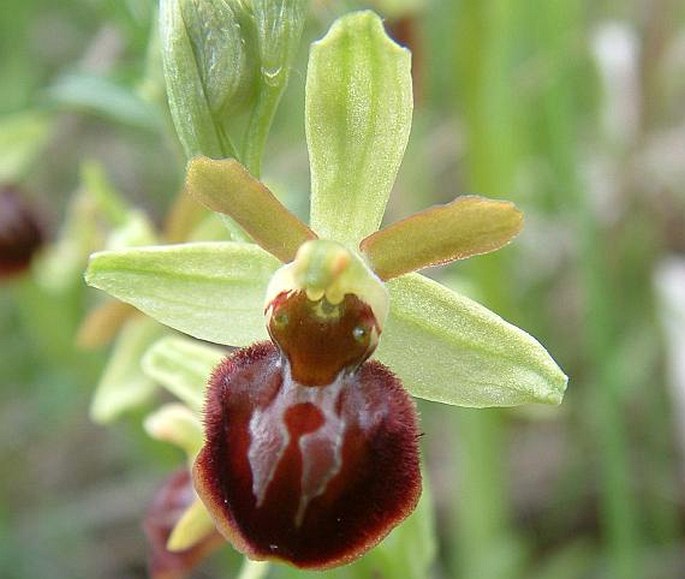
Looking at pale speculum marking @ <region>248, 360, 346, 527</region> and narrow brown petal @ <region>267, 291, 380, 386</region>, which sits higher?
narrow brown petal @ <region>267, 291, 380, 386</region>

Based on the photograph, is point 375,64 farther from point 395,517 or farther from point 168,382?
point 168,382

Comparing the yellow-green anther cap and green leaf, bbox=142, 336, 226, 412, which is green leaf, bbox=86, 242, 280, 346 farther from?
green leaf, bbox=142, 336, 226, 412

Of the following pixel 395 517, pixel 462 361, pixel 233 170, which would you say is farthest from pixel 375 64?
pixel 395 517

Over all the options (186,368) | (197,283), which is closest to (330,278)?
(197,283)

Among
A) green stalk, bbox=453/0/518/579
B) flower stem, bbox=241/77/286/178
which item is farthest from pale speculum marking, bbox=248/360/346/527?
green stalk, bbox=453/0/518/579

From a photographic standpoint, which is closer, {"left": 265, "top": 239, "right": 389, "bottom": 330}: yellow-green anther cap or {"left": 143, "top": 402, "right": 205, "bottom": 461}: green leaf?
{"left": 265, "top": 239, "right": 389, "bottom": 330}: yellow-green anther cap

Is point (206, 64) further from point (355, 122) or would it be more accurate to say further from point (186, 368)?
point (186, 368)

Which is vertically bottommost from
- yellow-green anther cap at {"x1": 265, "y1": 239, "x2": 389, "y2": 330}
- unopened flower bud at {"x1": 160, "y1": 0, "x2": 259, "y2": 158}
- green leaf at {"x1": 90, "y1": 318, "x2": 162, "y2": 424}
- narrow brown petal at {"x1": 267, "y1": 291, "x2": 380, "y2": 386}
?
green leaf at {"x1": 90, "y1": 318, "x2": 162, "y2": 424}
